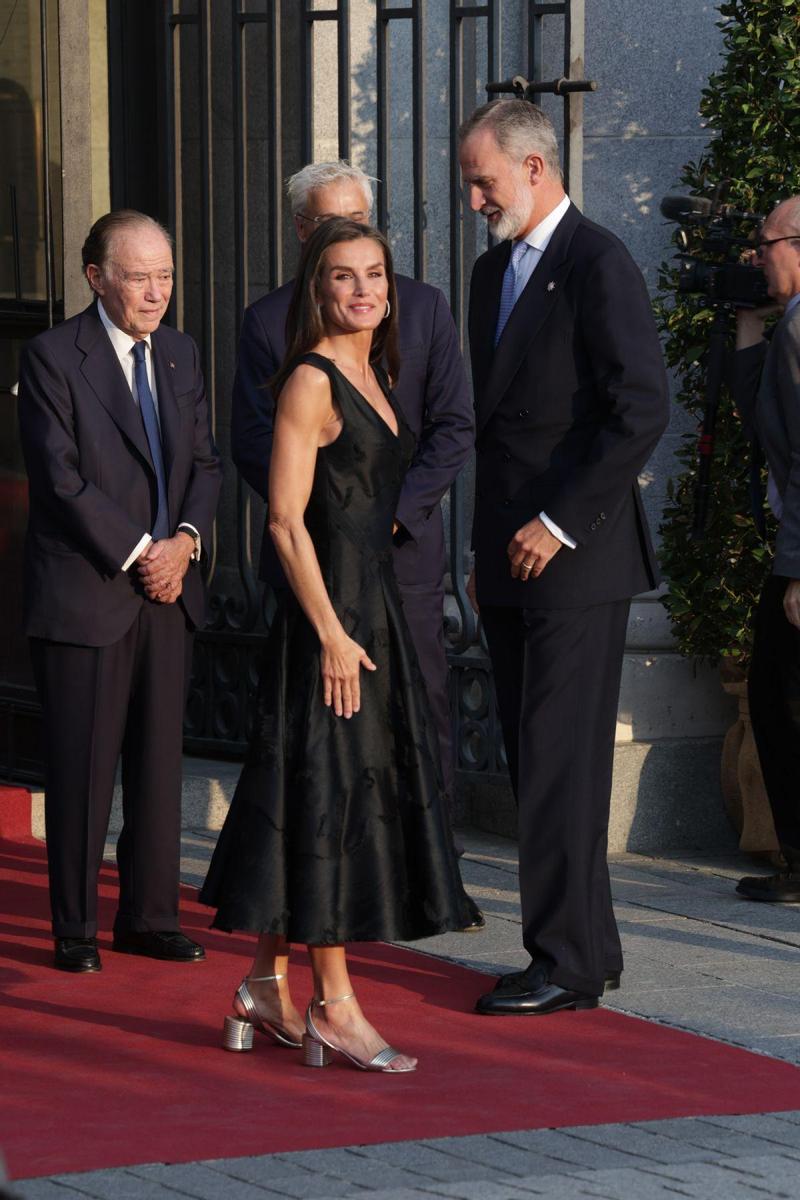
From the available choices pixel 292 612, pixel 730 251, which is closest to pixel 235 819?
pixel 292 612

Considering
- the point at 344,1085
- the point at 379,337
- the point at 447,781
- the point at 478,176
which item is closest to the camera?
the point at 344,1085

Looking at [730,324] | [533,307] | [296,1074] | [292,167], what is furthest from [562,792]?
[292,167]

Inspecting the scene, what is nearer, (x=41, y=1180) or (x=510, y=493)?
(x=41, y=1180)

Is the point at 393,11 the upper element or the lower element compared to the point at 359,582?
upper

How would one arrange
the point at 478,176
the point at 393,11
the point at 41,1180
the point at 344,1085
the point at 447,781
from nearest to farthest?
the point at 41,1180
the point at 344,1085
the point at 478,176
the point at 447,781
the point at 393,11

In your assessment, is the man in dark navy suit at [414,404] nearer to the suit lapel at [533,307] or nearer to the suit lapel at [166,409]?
the suit lapel at [166,409]

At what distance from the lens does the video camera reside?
687cm

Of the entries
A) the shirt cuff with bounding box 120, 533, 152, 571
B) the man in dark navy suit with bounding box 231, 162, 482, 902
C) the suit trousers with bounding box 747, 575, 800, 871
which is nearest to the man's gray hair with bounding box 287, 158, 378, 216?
the man in dark navy suit with bounding box 231, 162, 482, 902

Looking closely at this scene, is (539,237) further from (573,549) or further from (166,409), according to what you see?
(166,409)

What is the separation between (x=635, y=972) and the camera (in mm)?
5742

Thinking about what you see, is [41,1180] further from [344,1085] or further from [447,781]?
[447,781]

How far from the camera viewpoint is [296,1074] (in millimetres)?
4695

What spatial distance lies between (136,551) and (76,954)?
1055mm

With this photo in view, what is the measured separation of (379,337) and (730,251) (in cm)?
225
